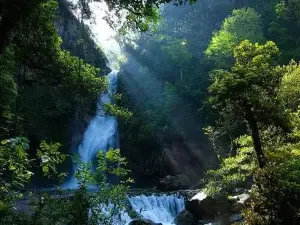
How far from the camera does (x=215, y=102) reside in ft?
44.3

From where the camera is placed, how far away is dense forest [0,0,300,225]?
6766 mm

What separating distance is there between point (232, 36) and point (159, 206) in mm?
25173

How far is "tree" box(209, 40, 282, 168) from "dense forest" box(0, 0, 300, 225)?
0.04m

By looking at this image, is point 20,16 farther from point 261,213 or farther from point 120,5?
point 261,213

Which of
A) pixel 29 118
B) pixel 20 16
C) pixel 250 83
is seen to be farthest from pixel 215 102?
pixel 29 118

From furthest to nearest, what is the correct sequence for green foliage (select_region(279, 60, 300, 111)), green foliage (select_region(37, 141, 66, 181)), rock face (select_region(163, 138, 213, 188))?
rock face (select_region(163, 138, 213, 188)) → green foliage (select_region(279, 60, 300, 111)) → green foliage (select_region(37, 141, 66, 181))

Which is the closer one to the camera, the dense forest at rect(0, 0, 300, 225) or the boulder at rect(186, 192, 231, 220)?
the dense forest at rect(0, 0, 300, 225)

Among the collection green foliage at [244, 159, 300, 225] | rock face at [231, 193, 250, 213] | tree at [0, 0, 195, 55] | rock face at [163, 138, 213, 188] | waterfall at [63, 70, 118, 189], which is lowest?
green foliage at [244, 159, 300, 225]

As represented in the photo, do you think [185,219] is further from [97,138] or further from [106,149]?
[97,138]

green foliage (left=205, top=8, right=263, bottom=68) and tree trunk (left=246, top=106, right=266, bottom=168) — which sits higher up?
green foliage (left=205, top=8, right=263, bottom=68)

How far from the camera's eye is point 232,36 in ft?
134

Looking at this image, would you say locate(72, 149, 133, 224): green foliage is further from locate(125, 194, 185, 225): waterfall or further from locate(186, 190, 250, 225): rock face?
locate(125, 194, 185, 225): waterfall

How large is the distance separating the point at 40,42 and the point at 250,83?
25.6 feet

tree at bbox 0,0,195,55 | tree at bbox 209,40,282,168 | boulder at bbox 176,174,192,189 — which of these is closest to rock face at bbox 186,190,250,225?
tree at bbox 209,40,282,168
